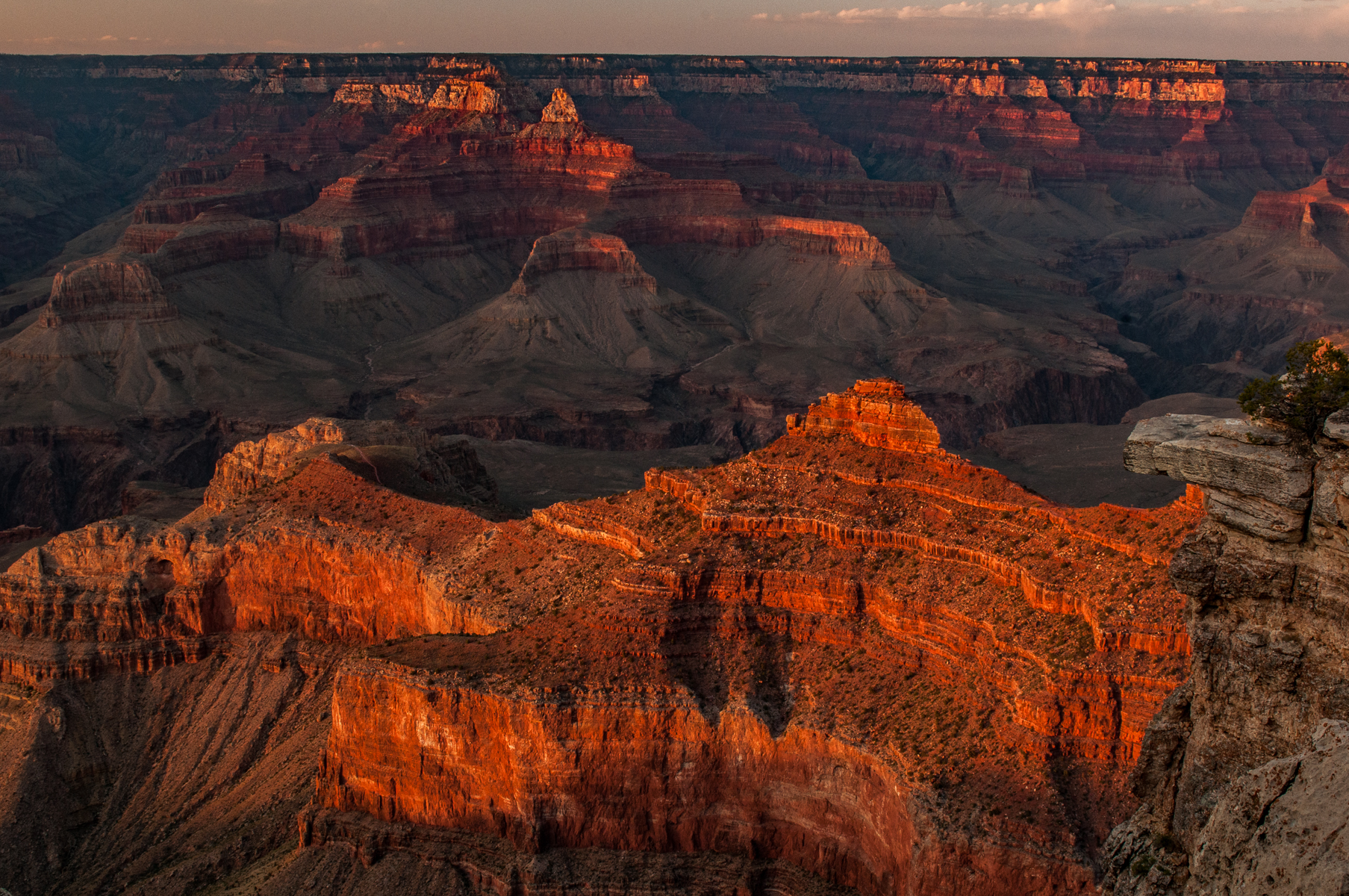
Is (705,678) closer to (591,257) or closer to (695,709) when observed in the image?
(695,709)

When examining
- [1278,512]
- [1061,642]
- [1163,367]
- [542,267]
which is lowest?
[1163,367]

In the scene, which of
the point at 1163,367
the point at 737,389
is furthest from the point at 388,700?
the point at 1163,367

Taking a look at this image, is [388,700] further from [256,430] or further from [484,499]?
[256,430]

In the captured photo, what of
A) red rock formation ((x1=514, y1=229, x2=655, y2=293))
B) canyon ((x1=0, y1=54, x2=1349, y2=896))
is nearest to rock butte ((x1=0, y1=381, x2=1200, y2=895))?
canyon ((x1=0, y1=54, x2=1349, y2=896))

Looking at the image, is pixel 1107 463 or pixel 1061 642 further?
pixel 1107 463

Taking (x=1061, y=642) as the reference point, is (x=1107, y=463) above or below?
below

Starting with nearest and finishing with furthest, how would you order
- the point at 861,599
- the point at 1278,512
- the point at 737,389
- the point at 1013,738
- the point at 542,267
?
the point at 1278,512 → the point at 1013,738 → the point at 861,599 → the point at 737,389 → the point at 542,267

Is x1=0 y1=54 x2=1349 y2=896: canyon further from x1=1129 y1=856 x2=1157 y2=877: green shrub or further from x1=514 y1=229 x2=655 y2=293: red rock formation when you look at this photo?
x1=514 y1=229 x2=655 y2=293: red rock formation
